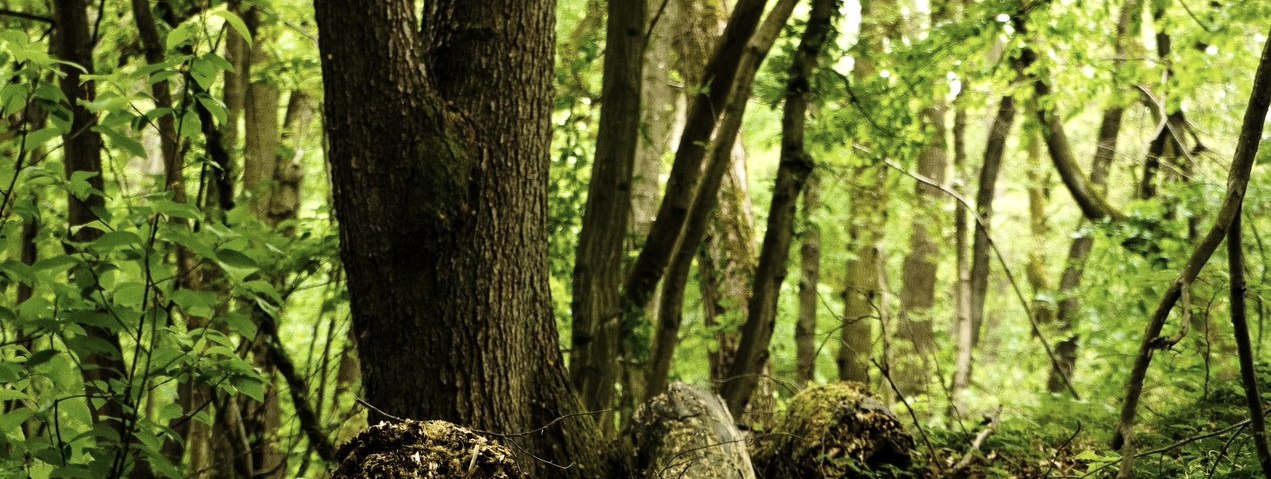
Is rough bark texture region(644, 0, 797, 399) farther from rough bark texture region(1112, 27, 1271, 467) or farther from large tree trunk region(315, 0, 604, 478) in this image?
rough bark texture region(1112, 27, 1271, 467)

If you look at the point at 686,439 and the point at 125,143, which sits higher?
the point at 125,143

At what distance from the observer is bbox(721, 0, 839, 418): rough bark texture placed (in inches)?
196

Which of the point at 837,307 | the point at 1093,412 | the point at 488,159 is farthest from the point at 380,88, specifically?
the point at 837,307

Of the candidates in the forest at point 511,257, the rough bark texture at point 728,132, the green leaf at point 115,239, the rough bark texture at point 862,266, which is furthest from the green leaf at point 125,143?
the rough bark texture at point 862,266

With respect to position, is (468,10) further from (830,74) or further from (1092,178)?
(1092,178)

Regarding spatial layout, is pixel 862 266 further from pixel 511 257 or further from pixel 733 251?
pixel 511 257

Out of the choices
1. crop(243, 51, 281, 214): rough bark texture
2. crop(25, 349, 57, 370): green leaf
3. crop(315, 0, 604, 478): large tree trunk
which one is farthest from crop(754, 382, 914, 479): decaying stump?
crop(243, 51, 281, 214): rough bark texture

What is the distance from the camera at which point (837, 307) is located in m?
14.7

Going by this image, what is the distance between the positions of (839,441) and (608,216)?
4.84 feet

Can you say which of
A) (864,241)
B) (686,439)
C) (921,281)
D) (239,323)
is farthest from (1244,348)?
(921,281)

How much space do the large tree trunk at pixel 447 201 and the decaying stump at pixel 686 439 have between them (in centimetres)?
31

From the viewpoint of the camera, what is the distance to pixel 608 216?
4.45 meters

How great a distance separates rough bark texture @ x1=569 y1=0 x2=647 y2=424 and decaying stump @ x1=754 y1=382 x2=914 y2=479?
867 mm

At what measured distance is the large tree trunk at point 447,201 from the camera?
3201mm
